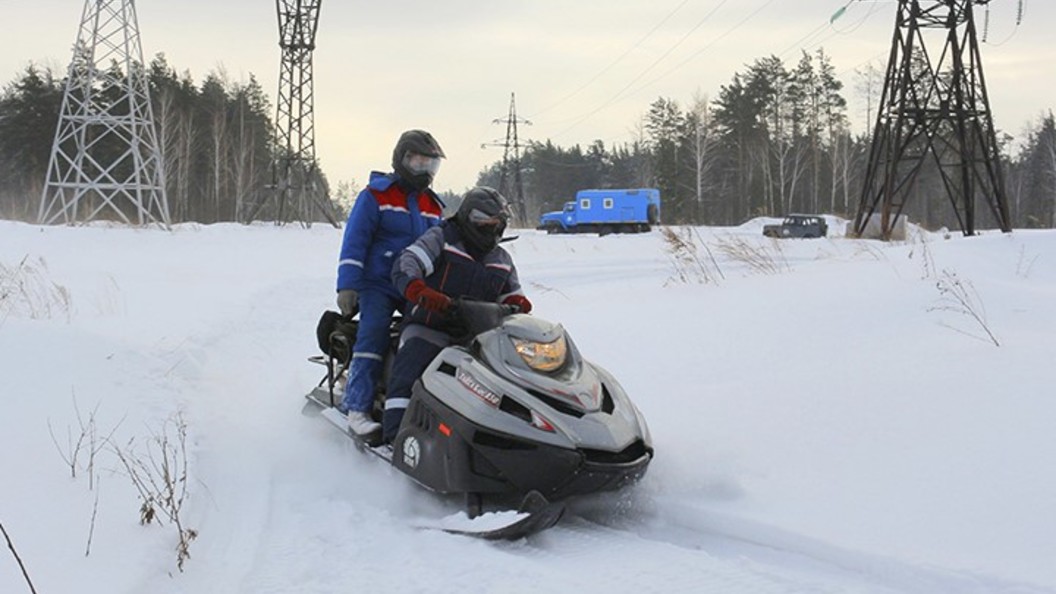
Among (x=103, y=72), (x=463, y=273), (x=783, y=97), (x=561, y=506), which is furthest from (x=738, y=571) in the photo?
(x=783, y=97)

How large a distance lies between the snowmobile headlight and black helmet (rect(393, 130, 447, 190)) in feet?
5.66

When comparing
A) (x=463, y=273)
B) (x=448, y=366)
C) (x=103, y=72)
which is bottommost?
(x=448, y=366)

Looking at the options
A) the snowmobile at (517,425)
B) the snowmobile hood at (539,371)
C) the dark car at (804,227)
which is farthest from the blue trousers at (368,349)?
the dark car at (804,227)

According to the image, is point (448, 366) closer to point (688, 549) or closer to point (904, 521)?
point (688, 549)

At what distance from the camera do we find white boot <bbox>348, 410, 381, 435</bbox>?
4.73 m

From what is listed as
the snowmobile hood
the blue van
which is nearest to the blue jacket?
the snowmobile hood

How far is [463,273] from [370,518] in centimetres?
145

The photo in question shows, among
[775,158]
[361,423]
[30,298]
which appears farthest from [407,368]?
[775,158]

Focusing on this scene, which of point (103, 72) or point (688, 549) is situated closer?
point (688, 549)

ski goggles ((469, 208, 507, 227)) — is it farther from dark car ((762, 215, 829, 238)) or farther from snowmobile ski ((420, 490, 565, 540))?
dark car ((762, 215, 829, 238))

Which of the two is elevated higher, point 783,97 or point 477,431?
point 783,97

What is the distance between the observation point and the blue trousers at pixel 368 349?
5004mm

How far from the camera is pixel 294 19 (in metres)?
29.3

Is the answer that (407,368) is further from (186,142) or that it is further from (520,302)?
(186,142)
